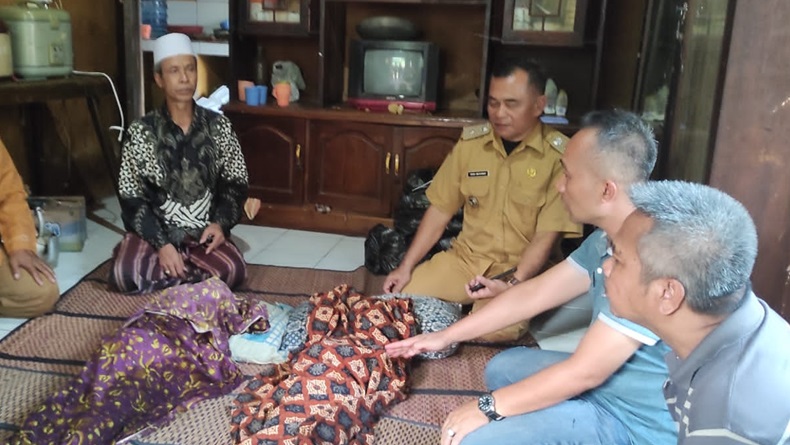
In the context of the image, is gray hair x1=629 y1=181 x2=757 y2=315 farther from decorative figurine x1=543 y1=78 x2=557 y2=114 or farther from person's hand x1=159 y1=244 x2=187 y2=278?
decorative figurine x1=543 y1=78 x2=557 y2=114

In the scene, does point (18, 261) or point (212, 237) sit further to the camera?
point (212, 237)

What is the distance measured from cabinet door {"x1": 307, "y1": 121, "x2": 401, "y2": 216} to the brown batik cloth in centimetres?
147

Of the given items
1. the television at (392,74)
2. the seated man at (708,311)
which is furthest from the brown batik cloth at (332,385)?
the television at (392,74)

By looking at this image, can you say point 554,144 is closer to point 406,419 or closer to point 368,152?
Result: point 406,419

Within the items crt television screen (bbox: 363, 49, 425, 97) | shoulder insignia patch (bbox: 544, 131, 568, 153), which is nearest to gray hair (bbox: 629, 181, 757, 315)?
shoulder insignia patch (bbox: 544, 131, 568, 153)

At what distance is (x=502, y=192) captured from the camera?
2.45m

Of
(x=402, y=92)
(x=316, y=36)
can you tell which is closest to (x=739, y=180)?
(x=402, y=92)

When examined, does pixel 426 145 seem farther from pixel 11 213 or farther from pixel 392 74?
pixel 11 213

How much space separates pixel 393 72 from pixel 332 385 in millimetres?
2235

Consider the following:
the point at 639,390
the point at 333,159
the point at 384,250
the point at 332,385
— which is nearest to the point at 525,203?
the point at 384,250

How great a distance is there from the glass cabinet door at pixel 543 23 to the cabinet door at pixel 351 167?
767mm

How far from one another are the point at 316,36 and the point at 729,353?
3.19 metres

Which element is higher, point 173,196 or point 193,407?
point 173,196

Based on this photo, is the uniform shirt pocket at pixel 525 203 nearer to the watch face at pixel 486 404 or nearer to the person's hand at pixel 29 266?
the watch face at pixel 486 404
